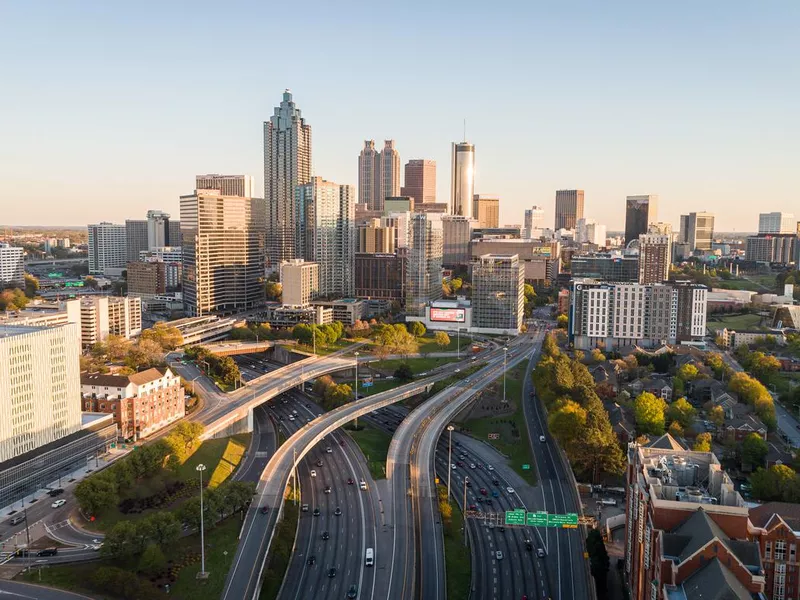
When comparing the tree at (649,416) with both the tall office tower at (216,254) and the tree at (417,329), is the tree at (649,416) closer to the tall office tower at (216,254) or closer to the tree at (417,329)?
the tree at (417,329)

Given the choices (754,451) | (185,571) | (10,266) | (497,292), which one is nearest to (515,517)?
(185,571)

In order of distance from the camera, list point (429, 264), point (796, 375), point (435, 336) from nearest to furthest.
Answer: point (796, 375) < point (435, 336) < point (429, 264)

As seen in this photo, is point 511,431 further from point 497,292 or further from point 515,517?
point 497,292

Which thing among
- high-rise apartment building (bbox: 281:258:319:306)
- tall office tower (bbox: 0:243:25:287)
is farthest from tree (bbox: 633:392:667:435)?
tall office tower (bbox: 0:243:25:287)

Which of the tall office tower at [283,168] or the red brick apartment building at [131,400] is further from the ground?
the tall office tower at [283,168]

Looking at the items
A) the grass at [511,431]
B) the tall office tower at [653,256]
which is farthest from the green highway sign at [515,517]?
the tall office tower at [653,256]

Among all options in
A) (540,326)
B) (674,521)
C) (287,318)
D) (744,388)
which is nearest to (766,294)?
(540,326)

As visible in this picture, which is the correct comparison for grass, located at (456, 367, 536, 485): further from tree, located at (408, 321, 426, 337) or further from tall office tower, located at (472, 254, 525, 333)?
tall office tower, located at (472, 254, 525, 333)

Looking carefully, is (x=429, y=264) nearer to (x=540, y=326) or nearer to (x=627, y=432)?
(x=540, y=326)
